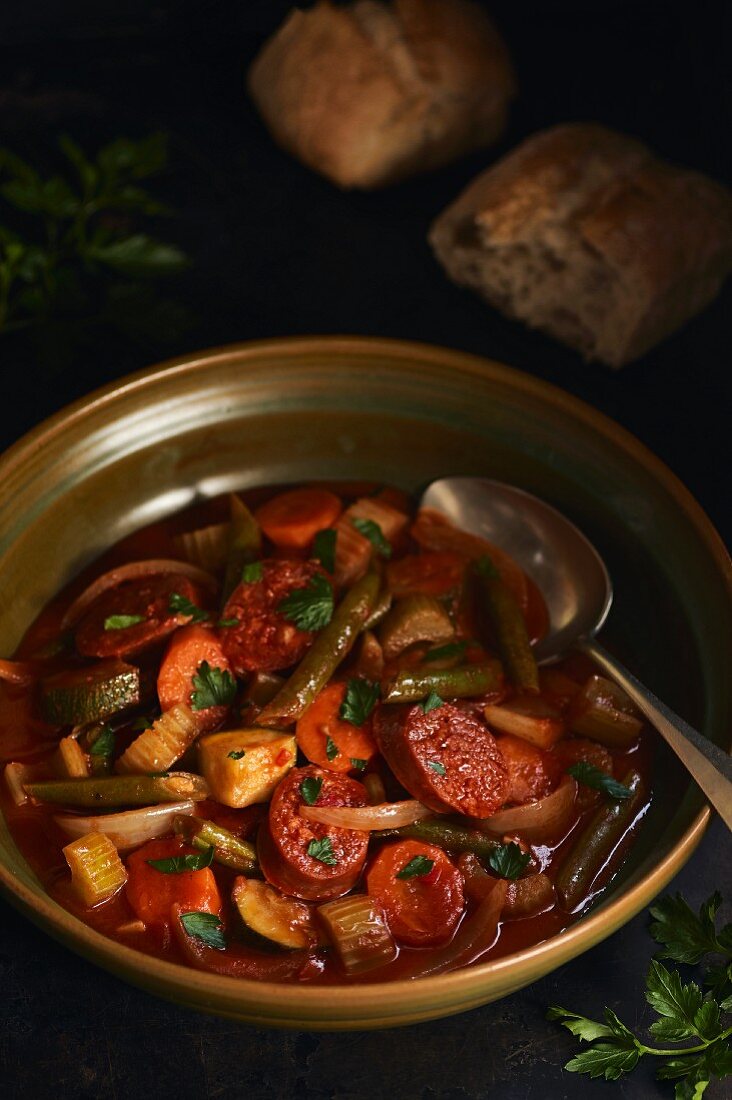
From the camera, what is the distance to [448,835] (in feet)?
9.75

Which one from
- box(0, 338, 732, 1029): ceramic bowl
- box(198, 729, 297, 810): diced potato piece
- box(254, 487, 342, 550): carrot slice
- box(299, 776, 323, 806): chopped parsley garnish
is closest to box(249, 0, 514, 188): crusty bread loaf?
box(0, 338, 732, 1029): ceramic bowl

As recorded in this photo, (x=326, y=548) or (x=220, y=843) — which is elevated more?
(x=326, y=548)

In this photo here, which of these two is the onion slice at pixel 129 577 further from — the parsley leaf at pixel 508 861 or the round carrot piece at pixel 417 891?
the parsley leaf at pixel 508 861

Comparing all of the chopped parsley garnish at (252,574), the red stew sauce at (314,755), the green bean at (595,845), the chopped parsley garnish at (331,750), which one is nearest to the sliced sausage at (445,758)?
the red stew sauce at (314,755)

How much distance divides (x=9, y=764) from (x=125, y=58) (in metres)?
3.80

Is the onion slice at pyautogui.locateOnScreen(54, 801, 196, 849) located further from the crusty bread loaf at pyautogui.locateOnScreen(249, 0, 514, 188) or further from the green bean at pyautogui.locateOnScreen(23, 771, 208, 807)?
the crusty bread loaf at pyautogui.locateOnScreen(249, 0, 514, 188)

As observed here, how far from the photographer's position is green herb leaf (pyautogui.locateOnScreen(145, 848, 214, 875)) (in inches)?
112

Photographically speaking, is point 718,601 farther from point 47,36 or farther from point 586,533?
point 47,36

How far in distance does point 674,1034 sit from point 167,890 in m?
1.19

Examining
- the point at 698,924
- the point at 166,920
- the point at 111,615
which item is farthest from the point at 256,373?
the point at 698,924

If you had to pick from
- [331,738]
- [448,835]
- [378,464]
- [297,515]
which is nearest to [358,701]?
[331,738]

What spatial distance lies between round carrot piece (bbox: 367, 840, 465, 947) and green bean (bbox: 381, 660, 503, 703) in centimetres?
41

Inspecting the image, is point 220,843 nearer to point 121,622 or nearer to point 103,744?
point 103,744

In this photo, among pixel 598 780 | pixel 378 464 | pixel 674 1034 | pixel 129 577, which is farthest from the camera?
pixel 378 464
